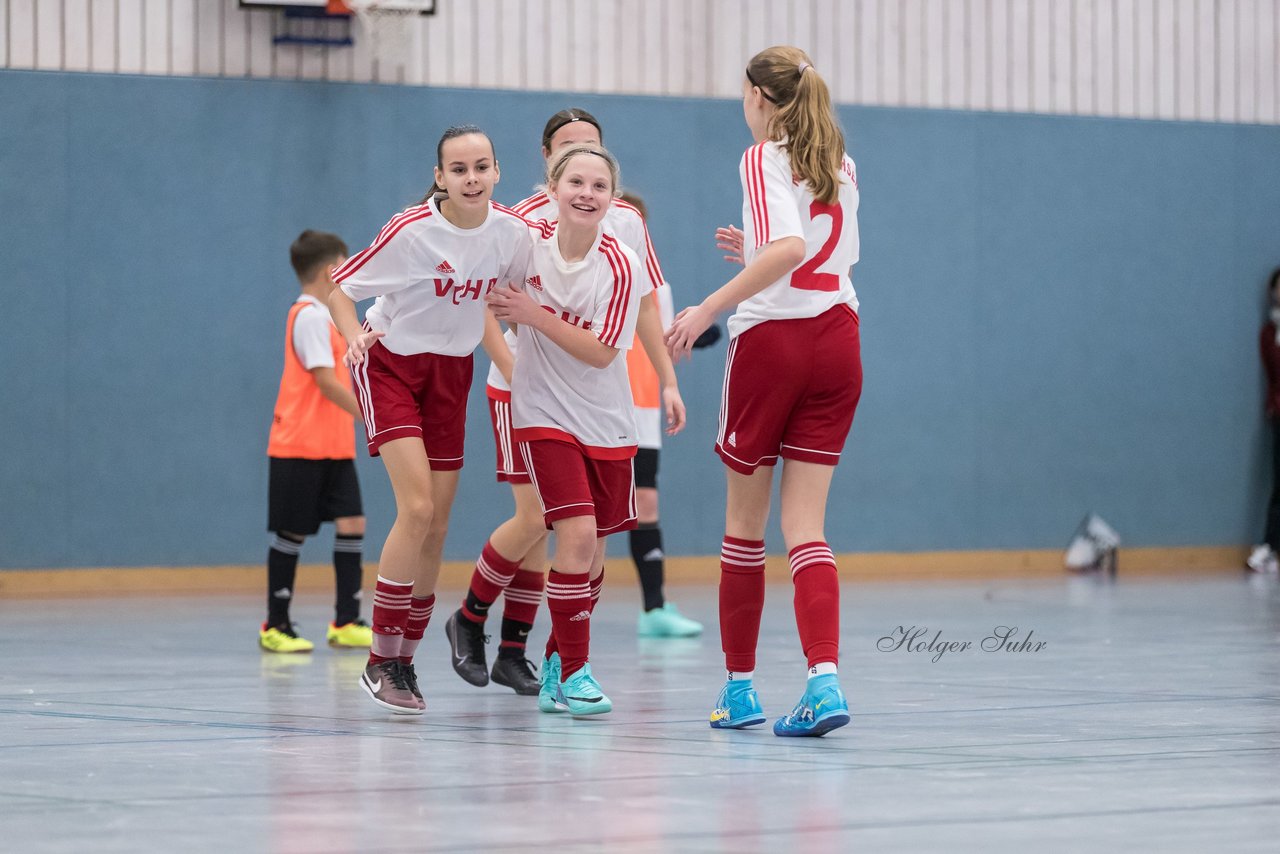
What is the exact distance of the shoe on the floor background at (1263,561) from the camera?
492 inches

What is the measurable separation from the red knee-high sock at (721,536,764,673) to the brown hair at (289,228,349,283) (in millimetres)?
3197

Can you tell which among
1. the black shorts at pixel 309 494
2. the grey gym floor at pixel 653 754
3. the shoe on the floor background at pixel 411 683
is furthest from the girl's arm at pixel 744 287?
the black shorts at pixel 309 494

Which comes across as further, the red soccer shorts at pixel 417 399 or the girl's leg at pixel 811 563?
the red soccer shorts at pixel 417 399

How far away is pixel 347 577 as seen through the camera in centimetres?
739

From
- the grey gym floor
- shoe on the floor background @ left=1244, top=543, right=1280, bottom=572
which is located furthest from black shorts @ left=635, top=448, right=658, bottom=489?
shoe on the floor background @ left=1244, top=543, right=1280, bottom=572

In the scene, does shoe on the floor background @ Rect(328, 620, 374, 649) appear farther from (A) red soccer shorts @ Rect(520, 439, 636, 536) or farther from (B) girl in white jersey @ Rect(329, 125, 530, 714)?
(A) red soccer shorts @ Rect(520, 439, 636, 536)

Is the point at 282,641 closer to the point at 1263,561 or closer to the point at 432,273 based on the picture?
the point at 432,273

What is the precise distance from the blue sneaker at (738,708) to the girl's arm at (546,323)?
921 millimetres

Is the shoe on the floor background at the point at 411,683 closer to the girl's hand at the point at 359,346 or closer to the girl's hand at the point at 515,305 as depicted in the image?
the girl's hand at the point at 359,346

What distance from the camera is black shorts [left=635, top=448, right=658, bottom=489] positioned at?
7945 millimetres

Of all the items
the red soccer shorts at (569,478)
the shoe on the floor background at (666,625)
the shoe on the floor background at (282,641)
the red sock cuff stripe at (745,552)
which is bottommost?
the shoe on the floor background at (666,625)

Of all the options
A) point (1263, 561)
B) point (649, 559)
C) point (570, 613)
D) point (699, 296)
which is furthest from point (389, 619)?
point (1263, 561)

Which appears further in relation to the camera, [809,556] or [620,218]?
[620,218]

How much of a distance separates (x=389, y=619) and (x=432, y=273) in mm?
923
